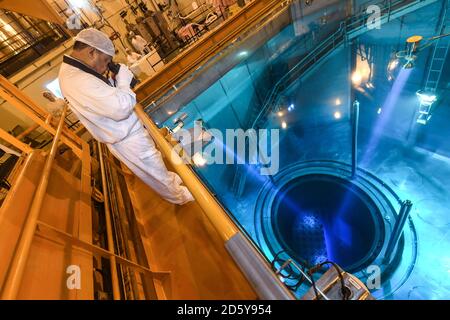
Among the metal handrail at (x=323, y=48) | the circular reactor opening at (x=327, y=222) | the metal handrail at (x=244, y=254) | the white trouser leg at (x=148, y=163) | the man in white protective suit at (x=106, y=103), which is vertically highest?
the man in white protective suit at (x=106, y=103)

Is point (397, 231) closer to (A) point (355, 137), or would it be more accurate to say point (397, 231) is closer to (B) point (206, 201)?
(A) point (355, 137)

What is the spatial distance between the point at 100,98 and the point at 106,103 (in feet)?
0.21

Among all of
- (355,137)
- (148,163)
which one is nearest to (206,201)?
(148,163)

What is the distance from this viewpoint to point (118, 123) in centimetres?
209

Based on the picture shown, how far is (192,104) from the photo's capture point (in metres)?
4.05

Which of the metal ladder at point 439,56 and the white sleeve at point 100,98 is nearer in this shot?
the white sleeve at point 100,98

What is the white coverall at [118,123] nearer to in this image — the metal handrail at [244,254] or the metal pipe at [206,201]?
the metal pipe at [206,201]

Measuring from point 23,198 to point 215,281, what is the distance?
1709mm

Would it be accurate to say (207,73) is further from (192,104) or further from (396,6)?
(396,6)

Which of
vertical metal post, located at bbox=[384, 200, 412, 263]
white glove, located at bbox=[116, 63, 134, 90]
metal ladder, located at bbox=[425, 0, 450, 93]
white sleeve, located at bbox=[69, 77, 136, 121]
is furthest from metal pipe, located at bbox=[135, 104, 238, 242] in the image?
metal ladder, located at bbox=[425, 0, 450, 93]

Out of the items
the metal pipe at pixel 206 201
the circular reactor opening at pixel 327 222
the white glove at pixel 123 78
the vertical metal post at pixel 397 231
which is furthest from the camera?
the circular reactor opening at pixel 327 222

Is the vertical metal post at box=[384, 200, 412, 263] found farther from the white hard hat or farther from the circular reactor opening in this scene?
the white hard hat

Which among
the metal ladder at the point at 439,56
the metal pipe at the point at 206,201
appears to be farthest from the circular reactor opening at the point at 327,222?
the metal pipe at the point at 206,201

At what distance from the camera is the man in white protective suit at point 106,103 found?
6.15 feet
